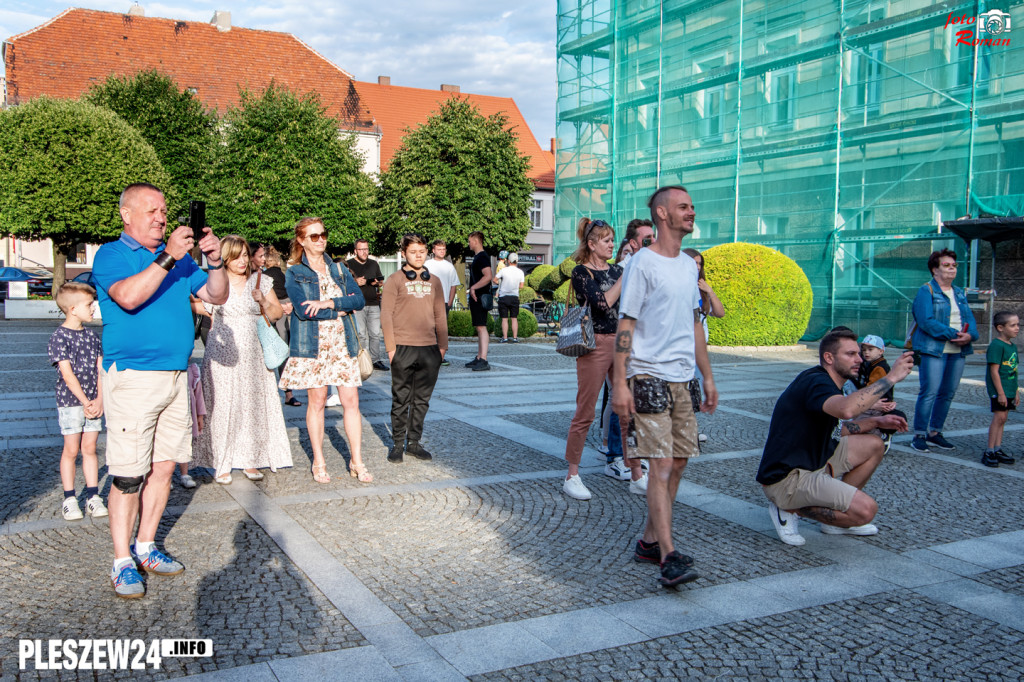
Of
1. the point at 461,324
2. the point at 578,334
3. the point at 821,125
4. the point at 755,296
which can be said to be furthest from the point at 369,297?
the point at 821,125

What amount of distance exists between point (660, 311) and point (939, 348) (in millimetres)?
4407

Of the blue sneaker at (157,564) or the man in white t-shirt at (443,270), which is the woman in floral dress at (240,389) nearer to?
the blue sneaker at (157,564)

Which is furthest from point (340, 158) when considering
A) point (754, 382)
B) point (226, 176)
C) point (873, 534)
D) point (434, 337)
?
point (873, 534)

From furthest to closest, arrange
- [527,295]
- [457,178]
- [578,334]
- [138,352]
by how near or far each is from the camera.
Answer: [457,178] < [527,295] < [578,334] < [138,352]

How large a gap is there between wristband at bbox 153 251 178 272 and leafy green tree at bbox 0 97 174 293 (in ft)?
83.6

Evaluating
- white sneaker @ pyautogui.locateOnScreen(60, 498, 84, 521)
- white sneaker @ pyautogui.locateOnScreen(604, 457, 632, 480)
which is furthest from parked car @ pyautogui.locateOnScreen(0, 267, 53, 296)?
white sneaker @ pyautogui.locateOnScreen(604, 457, 632, 480)

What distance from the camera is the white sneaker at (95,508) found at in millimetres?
4988

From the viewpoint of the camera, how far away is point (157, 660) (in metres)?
3.16

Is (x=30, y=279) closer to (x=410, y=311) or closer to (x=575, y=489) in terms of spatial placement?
(x=410, y=311)

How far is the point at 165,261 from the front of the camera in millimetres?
3650

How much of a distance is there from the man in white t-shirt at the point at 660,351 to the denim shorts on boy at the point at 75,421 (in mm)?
3165

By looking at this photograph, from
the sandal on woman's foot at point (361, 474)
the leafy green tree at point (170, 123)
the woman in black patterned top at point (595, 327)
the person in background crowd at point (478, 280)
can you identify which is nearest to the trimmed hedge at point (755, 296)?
the person in background crowd at point (478, 280)

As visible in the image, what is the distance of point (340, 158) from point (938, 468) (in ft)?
96.5

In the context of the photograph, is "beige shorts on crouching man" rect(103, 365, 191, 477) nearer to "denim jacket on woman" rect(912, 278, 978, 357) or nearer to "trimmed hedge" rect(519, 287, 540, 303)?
"denim jacket on woman" rect(912, 278, 978, 357)
